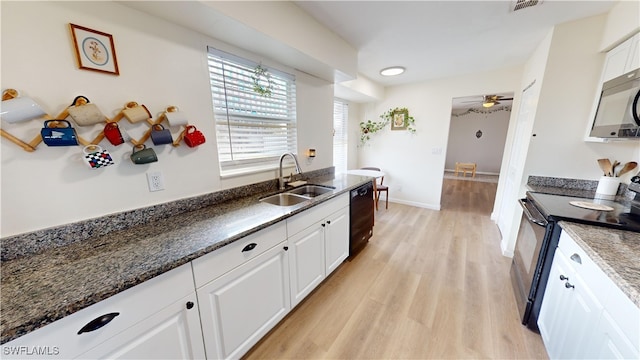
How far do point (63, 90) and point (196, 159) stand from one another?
654 millimetres

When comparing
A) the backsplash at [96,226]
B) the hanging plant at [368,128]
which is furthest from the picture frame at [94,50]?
the hanging plant at [368,128]

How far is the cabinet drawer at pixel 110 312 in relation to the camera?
635 mm

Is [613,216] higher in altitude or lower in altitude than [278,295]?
higher

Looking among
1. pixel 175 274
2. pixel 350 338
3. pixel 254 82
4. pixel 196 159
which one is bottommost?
pixel 350 338

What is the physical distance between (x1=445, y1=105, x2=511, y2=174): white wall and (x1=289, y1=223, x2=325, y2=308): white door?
25.9 feet

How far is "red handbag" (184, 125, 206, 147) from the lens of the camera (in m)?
1.37

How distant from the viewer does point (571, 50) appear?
72.5 inches

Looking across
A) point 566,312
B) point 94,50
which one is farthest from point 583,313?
point 94,50

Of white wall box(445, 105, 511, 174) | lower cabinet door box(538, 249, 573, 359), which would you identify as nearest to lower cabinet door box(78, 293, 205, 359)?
lower cabinet door box(538, 249, 573, 359)

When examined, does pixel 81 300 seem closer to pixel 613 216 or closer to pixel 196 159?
pixel 196 159

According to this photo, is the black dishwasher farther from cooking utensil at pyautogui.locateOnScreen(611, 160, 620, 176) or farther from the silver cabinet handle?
cooking utensil at pyautogui.locateOnScreen(611, 160, 620, 176)

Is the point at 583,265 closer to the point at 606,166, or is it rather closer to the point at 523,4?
the point at 606,166

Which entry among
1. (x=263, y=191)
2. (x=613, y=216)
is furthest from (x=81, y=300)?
(x=613, y=216)

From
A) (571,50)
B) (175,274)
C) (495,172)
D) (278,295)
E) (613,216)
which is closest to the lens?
(175,274)
